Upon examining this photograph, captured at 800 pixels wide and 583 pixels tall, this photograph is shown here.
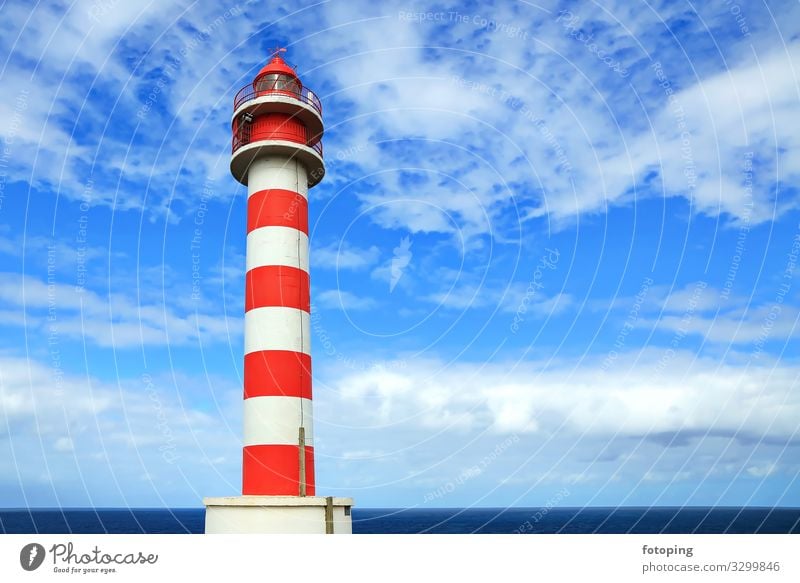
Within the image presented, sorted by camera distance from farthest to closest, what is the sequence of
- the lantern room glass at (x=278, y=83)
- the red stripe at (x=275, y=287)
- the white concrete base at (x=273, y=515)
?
1. the lantern room glass at (x=278, y=83)
2. the red stripe at (x=275, y=287)
3. the white concrete base at (x=273, y=515)

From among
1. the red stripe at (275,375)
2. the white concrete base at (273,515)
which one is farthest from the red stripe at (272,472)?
the red stripe at (275,375)

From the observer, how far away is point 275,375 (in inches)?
720

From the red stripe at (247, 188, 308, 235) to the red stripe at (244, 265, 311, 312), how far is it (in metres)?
1.39

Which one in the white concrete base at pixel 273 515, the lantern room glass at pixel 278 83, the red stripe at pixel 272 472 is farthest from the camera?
the lantern room glass at pixel 278 83

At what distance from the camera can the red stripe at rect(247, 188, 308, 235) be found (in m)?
19.5

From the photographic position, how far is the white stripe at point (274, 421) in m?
18.0

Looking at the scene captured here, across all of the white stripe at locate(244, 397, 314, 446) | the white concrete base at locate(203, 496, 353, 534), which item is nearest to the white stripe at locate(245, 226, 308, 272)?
the white stripe at locate(244, 397, 314, 446)

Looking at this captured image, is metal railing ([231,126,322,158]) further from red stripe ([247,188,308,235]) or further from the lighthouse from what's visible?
red stripe ([247,188,308,235])

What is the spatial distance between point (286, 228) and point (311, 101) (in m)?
4.53

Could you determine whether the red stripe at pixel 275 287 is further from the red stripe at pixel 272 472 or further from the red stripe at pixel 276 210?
the red stripe at pixel 272 472

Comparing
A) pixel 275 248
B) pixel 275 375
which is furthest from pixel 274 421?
pixel 275 248

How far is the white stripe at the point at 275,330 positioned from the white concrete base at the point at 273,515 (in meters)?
4.15

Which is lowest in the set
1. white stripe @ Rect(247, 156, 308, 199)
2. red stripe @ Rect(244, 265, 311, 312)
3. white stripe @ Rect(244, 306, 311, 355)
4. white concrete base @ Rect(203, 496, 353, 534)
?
white concrete base @ Rect(203, 496, 353, 534)
